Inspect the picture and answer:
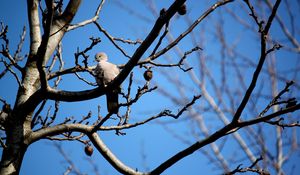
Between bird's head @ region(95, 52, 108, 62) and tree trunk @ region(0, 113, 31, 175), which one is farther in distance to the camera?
bird's head @ region(95, 52, 108, 62)

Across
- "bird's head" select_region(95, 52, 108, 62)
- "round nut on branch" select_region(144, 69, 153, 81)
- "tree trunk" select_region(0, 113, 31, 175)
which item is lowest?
"tree trunk" select_region(0, 113, 31, 175)

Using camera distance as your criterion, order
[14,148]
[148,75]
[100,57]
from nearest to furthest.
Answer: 1. [14,148]
2. [148,75]
3. [100,57]

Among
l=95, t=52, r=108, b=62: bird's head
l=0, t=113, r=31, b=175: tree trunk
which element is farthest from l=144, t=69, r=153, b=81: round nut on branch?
l=95, t=52, r=108, b=62: bird's head

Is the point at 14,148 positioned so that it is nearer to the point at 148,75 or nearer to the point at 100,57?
the point at 148,75

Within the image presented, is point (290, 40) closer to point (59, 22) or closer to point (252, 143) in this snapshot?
point (252, 143)

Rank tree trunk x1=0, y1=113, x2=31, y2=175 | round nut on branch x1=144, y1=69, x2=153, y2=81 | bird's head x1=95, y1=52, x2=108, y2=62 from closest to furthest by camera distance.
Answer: tree trunk x1=0, y1=113, x2=31, y2=175 < round nut on branch x1=144, y1=69, x2=153, y2=81 < bird's head x1=95, y1=52, x2=108, y2=62

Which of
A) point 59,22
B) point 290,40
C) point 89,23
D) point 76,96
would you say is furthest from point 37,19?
point 290,40

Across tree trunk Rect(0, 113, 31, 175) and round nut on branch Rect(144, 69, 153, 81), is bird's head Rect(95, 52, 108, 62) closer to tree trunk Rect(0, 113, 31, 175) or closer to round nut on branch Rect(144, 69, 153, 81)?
round nut on branch Rect(144, 69, 153, 81)

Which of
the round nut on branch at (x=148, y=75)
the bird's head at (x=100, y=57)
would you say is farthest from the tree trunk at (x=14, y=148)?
the bird's head at (x=100, y=57)

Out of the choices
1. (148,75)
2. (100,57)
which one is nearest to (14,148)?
(148,75)

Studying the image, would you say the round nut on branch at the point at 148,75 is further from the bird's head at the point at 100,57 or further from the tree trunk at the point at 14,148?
the bird's head at the point at 100,57

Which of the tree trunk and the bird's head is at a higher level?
the bird's head

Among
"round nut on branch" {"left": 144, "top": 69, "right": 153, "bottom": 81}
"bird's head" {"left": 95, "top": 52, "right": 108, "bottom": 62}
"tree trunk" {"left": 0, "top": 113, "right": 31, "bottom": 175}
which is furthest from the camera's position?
"bird's head" {"left": 95, "top": 52, "right": 108, "bottom": 62}

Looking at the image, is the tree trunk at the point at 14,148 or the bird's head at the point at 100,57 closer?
the tree trunk at the point at 14,148
